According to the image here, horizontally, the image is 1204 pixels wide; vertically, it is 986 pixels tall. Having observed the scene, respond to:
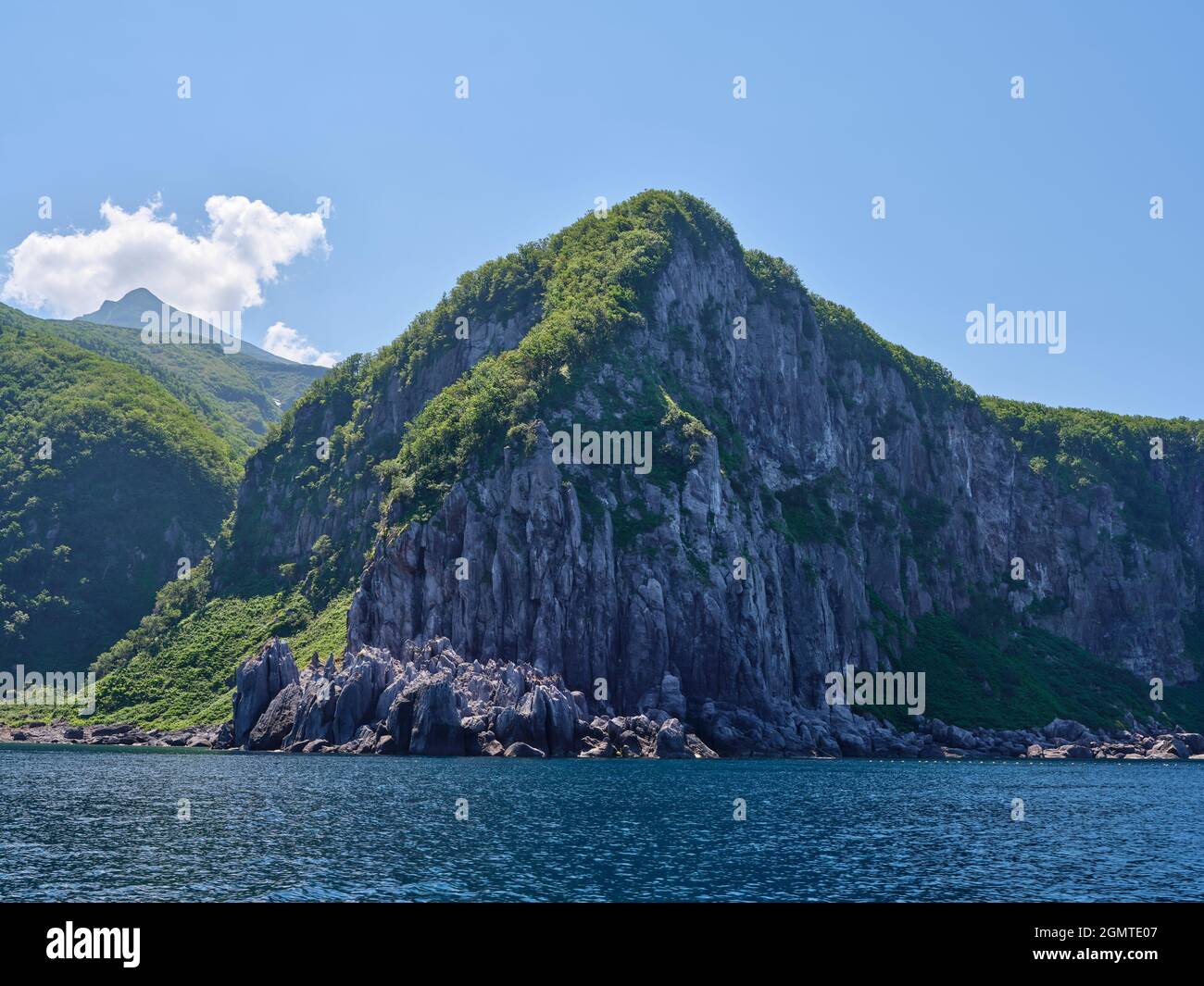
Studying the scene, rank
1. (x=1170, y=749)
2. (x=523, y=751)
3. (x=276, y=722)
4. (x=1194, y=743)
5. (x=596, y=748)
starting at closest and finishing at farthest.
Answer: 1. (x=523, y=751)
2. (x=596, y=748)
3. (x=276, y=722)
4. (x=1170, y=749)
5. (x=1194, y=743)

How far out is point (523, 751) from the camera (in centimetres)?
10856

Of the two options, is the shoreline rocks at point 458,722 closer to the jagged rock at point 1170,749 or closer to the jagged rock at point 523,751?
the jagged rock at point 523,751

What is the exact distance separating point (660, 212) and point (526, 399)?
63.5 m

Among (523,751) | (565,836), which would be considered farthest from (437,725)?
(565,836)

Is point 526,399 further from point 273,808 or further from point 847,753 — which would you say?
point 273,808

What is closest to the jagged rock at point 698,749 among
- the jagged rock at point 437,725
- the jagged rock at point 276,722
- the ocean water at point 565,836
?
the ocean water at point 565,836

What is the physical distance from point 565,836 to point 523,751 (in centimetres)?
5416

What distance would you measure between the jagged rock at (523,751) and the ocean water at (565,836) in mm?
12819

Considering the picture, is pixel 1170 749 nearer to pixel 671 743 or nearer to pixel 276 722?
pixel 671 743

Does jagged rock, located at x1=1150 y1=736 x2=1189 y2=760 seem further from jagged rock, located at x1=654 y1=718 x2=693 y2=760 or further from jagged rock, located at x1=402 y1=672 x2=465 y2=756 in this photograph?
jagged rock, located at x1=402 y1=672 x2=465 y2=756

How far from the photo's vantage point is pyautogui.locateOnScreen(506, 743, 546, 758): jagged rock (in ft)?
356

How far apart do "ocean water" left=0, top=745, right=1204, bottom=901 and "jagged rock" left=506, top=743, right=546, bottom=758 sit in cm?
1282
